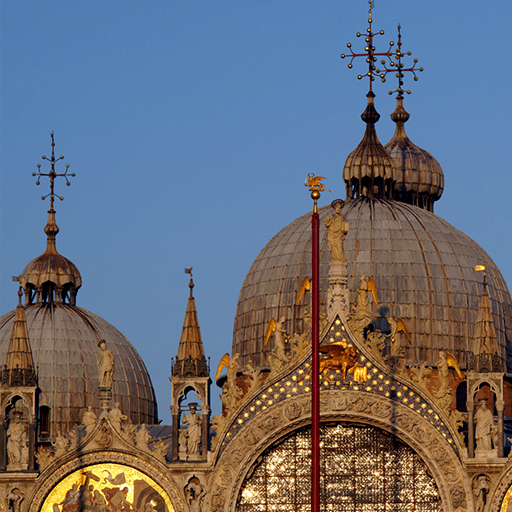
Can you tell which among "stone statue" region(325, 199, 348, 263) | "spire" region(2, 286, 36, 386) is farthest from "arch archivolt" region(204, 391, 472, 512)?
"spire" region(2, 286, 36, 386)

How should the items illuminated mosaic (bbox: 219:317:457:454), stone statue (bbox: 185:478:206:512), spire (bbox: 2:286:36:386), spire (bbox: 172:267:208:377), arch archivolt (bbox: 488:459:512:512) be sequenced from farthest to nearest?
spire (bbox: 2:286:36:386)
spire (bbox: 172:267:208:377)
stone statue (bbox: 185:478:206:512)
illuminated mosaic (bbox: 219:317:457:454)
arch archivolt (bbox: 488:459:512:512)

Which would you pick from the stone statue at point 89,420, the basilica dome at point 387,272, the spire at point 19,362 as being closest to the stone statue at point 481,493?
the basilica dome at point 387,272

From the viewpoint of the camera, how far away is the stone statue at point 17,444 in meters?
62.8

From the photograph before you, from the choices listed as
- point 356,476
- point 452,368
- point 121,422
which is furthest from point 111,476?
point 452,368

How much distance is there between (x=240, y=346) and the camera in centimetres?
7212

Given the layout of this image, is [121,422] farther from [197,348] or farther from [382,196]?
[382,196]

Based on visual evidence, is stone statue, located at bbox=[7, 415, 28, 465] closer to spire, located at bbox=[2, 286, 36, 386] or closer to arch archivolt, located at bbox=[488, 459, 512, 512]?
spire, located at bbox=[2, 286, 36, 386]

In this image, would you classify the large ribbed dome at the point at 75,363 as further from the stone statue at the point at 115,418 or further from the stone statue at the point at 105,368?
the stone statue at the point at 115,418

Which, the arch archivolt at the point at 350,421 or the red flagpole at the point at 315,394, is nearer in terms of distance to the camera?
the red flagpole at the point at 315,394

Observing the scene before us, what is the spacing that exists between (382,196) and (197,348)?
13363 millimetres

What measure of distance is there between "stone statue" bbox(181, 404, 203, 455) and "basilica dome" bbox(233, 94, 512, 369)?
7.98 metres

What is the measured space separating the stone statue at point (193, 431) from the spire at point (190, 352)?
3.38 ft

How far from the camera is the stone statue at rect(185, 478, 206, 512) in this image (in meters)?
62.0

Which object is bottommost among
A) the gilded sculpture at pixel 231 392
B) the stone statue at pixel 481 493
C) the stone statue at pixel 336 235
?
the stone statue at pixel 481 493
